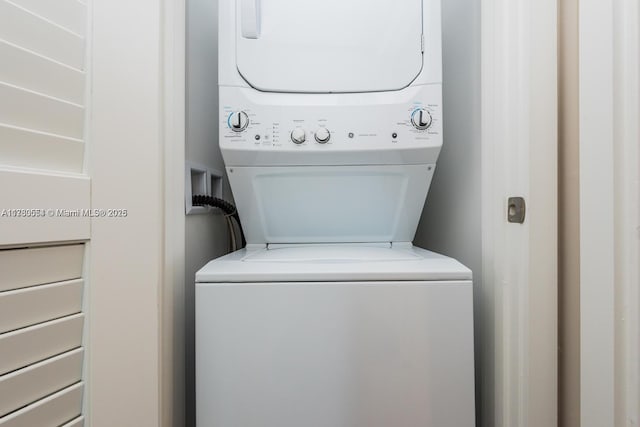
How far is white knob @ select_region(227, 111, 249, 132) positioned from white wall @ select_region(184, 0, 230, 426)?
0.17m

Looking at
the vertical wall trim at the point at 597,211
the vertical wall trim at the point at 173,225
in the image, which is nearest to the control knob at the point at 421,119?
the vertical wall trim at the point at 597,211

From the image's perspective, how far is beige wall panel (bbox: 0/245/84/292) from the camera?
491 mm

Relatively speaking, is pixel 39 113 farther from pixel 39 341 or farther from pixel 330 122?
pixel 330 122

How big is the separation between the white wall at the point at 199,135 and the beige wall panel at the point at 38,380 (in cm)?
33

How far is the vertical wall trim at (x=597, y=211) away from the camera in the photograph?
0.49 metres

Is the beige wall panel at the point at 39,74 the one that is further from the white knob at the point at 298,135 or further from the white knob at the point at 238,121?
the white knob at the point at 298,135

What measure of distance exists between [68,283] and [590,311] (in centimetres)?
95

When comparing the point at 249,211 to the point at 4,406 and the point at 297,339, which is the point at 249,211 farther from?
the point at 4,406

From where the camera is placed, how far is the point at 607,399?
507 millimetres

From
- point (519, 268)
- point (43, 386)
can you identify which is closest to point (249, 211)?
point (43, 386)

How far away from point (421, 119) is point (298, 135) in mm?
387

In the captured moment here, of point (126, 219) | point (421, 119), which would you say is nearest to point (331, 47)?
point (421, 119)

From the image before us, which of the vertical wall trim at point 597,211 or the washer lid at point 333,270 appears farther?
the washer lid at point 333,270

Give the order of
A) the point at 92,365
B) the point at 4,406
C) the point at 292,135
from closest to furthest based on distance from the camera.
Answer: the point at 4,406, the point at 92,365, the point at 292,135
